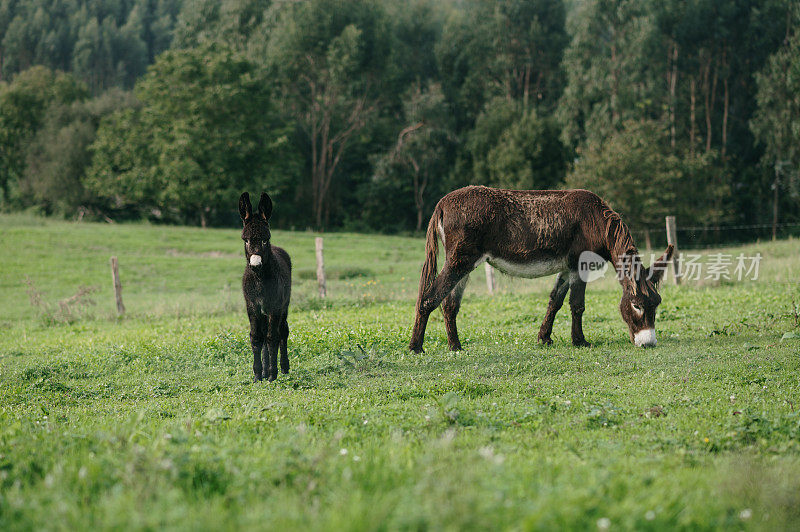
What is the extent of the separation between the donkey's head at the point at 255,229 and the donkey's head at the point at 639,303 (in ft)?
19.4

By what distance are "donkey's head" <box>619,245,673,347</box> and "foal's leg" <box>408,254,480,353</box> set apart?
2.55 meters

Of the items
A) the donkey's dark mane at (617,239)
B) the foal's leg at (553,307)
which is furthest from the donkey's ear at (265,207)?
the donkey's dark mane at (617,239)

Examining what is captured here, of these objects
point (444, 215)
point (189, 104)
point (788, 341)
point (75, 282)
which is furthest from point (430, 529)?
point (189, 104)

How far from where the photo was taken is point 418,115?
5522 cm

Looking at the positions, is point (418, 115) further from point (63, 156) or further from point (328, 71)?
point (63, 156)

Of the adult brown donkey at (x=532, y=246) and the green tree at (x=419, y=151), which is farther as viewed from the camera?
the green tree at (x=419, y=151)

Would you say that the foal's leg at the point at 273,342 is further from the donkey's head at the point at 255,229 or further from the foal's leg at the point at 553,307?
the foal's leg at the point at 553,307

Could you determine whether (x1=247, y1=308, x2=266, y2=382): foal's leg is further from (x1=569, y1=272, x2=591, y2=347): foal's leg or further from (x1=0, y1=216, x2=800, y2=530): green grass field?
(x1=569, y1=272, x2=591, y2=347): foal's leg

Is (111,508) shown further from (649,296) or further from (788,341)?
(788,341)

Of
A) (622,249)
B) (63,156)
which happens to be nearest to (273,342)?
(622,249)

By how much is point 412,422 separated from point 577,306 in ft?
18.4

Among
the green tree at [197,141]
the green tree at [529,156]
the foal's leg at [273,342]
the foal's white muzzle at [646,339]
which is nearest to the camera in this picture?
the foal's leg at [273,342]

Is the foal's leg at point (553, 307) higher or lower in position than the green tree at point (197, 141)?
lower

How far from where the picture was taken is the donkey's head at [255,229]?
796 cm
